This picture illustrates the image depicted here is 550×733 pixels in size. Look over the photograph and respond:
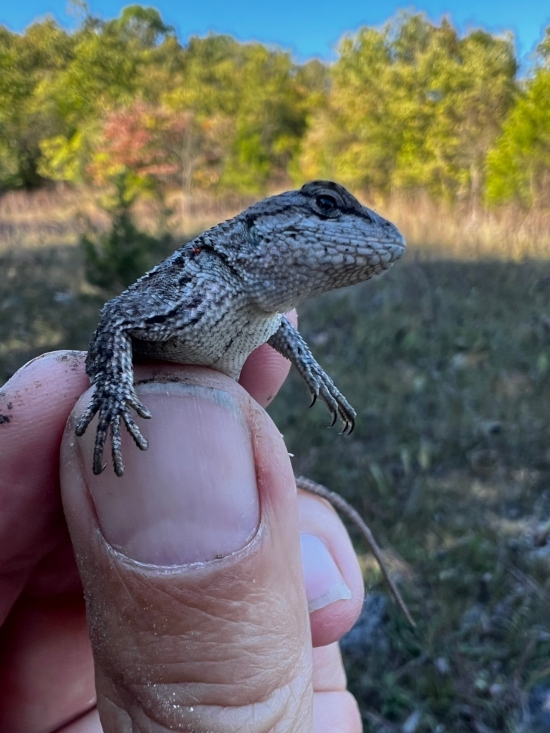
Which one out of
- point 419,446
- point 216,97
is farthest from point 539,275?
point 216,97

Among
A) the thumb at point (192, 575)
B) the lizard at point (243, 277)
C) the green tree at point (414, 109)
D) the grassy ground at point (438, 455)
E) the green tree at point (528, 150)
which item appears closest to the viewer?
the thumb at point (192, 575)

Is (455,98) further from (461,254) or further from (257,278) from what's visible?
(257,278)

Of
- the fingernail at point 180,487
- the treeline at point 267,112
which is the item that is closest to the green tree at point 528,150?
the treeline at point 267,112

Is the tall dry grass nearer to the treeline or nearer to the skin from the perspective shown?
the treeline

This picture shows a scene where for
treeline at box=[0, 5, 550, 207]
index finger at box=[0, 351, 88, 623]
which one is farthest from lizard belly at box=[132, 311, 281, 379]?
treeline at box=[0, 5, 550, 207]

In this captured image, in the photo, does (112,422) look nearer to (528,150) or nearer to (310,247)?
(310,247)

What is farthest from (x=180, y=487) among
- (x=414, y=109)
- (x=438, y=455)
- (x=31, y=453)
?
(x=414, y=109)

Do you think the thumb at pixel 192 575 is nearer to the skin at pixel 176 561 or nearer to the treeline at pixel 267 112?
the skin at pixel 176 561
